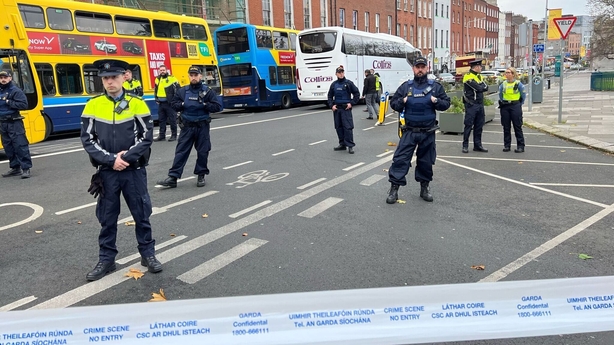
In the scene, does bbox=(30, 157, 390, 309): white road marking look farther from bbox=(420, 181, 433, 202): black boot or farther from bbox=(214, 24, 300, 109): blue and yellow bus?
bbox=(214, 24, 300, 109): blue and yellow bus

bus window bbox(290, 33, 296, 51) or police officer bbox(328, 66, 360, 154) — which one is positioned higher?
bus window bbox(290, 33, 296, 51)

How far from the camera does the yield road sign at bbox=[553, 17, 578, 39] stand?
13.6 meters

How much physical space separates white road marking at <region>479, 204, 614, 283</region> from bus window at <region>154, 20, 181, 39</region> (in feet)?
51.8

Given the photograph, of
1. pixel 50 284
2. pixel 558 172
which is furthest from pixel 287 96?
pixel 50 284

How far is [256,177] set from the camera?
26.4ft

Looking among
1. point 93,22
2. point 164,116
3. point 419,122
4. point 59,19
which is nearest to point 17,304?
point 419,122

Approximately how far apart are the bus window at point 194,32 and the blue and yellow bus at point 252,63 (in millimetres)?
2713

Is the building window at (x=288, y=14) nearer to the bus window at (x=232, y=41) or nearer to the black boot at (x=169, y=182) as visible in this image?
the bus window at (x=232, y=41)

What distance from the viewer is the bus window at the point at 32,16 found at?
13.4 meters

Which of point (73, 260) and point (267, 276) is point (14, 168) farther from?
point (267, 276)

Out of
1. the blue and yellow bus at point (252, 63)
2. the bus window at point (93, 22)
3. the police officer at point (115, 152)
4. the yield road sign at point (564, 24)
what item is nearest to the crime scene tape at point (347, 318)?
the police officer at point (115, 152)

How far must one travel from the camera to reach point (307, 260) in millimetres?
4438

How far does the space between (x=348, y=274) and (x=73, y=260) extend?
8.55 ft

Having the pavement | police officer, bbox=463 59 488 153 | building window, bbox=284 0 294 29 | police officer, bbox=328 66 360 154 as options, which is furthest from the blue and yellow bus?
police officer, bbox=463 59 488 153
